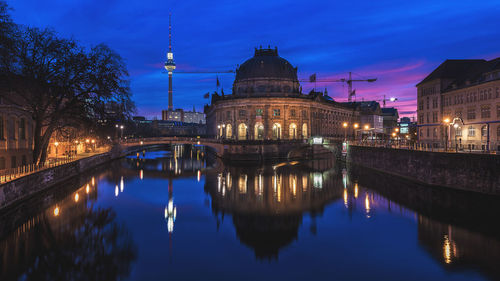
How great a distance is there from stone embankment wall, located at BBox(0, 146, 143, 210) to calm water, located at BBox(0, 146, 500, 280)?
1003 millimetres

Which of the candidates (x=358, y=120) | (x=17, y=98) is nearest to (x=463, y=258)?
(x=17, y=98)

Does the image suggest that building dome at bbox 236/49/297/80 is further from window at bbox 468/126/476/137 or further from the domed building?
window at bbox 468/126/476/137

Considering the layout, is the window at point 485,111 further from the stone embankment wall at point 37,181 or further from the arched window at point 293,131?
the stone embankment wall at point 37,181

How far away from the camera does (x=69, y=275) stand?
1684 centimetres

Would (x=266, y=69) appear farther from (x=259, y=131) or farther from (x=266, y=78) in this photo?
(x=259, y=131)

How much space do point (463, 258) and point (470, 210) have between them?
1053 cm

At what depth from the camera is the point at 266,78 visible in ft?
325

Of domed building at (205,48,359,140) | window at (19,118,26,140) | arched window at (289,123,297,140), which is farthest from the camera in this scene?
arched window at (289,123,297,140)

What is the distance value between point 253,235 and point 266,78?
263 ft

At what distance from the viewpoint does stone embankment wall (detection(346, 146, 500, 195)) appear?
3030 centimetres

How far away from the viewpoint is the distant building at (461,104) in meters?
49.3

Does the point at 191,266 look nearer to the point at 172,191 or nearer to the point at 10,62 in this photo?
the point at 172,191

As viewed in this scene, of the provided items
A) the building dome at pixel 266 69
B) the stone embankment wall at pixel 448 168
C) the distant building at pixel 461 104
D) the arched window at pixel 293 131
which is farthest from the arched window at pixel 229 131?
the stone embankment wall at pixel 448 168

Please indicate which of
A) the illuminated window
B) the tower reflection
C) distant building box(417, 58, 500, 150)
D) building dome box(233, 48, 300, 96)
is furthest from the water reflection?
building dome box(233, 48, 300, 96)
